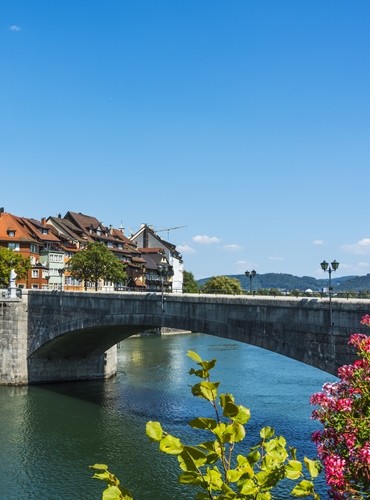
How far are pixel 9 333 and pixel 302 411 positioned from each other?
85.9 ft

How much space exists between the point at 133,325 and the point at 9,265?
4276 centimetres

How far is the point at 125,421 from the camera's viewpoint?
39.4 meters

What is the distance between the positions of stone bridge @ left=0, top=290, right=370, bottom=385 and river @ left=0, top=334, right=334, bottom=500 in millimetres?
2484

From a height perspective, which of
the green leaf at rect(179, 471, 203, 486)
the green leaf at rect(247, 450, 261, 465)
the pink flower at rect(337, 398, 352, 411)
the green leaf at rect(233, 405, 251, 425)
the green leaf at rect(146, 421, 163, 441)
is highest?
the green leaf at rect(233, 405, 251, 425)

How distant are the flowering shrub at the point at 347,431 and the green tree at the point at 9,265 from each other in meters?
74.0

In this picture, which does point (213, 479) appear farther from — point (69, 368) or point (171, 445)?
point (69, 368)

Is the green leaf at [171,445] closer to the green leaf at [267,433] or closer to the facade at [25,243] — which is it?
the green leaf at [267,433]

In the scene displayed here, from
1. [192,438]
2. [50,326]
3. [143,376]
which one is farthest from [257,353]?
[192,438]

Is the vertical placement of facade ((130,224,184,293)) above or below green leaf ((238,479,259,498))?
above

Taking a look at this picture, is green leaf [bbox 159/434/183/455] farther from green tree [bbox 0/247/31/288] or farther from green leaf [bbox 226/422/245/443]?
green tree [bbox 0/247/31/288]

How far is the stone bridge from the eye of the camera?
27938 millimetres

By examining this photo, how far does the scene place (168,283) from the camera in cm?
13550

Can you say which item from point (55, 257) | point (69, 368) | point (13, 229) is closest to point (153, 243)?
point (55, 257)

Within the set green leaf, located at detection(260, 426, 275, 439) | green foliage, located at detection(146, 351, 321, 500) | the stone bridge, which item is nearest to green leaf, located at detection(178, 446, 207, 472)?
green foliage, located at detection(146, 351, 321, 500)
